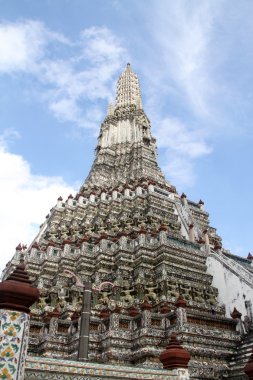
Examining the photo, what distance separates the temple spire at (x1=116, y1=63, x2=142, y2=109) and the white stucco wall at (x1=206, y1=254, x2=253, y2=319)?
32509 millimetres

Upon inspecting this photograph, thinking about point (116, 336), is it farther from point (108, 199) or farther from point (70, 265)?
point (108, 199)

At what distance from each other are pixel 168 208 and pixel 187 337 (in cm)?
1505

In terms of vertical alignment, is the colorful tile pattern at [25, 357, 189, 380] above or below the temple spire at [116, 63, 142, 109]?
below

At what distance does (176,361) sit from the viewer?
8.65 meters

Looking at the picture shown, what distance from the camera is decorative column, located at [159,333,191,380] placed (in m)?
8.44

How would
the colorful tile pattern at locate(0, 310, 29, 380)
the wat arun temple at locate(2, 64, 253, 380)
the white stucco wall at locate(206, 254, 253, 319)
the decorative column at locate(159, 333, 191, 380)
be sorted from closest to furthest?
the colorful tile pattern at locate(0, 310, 29, 380)
the decorative column at locate(159, 333, 191, 380)
the wat arun temple at locate(2, 64, 253, 380)
the white stucco wall at locate(206, 254, 253, 319)

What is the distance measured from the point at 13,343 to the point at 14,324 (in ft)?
0.90

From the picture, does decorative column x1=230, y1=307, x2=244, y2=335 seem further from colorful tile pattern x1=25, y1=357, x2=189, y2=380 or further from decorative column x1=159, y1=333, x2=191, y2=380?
colorful tile pattern x1=25, y1=357, x2=189, y2=380

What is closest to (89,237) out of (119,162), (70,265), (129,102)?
(70,265)

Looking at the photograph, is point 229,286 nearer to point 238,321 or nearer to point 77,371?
point 238,321

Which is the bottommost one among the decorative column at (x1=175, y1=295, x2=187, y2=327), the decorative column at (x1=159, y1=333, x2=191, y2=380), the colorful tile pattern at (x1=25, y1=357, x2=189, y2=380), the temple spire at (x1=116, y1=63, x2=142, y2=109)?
the colorful tile pattern at (x1=25, y1=357, x2=189, y2=380)

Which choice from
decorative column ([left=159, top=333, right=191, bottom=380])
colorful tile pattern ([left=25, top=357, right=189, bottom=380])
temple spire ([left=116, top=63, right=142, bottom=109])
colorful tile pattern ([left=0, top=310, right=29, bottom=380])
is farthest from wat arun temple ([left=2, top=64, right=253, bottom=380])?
temple spire ([left=116, top=63, right=142, bottom=109])

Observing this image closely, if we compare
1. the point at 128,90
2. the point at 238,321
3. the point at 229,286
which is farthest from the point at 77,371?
the point at 128,90

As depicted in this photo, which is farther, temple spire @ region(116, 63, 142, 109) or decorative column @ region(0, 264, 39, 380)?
temple spire @ region(116, 63, 142, 109)
